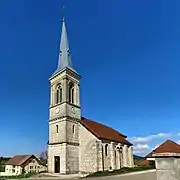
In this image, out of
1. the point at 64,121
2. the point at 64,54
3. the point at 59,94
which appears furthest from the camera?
the point at 64,54

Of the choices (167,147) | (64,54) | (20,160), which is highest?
(64,54)

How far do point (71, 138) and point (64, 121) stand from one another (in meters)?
2.68

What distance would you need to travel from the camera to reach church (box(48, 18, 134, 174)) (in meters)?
31.4

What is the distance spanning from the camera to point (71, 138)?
106 feet

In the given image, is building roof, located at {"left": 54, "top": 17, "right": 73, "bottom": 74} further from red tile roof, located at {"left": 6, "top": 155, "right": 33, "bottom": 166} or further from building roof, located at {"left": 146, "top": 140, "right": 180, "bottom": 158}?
red tile roof, located at {"left": 6, "top": 155, "right": 33, "bottom": 166}

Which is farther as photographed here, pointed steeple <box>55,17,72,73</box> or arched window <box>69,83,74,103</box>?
pointed steeple <box>55,17,72,73</box>

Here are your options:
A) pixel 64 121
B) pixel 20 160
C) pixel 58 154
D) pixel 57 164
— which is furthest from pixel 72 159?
pixel 20 160

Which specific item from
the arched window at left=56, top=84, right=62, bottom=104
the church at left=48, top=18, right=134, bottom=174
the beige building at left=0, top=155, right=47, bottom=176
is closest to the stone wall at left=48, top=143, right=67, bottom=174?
the church at left=48, top=18, right=134, bottom=174

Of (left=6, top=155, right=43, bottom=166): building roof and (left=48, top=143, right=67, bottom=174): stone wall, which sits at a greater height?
(left=48, top=143, right=67, bottom=174): stone wall

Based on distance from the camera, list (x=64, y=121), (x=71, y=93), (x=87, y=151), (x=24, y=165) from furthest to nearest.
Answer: (x=24, y=165) → (x=71, y=93) → (x=87, y=151) → (x=64, y=121)

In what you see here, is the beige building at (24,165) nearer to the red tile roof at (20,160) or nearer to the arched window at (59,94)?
the red tile roof at (20,160)

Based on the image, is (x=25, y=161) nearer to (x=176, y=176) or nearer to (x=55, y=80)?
(x=55, y=80)

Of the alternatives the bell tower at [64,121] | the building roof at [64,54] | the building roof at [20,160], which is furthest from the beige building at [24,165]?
the building roof at [64,54]

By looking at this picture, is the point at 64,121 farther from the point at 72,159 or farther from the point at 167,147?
the point at 167,147
